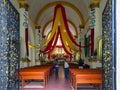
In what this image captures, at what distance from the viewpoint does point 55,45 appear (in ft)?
56.6

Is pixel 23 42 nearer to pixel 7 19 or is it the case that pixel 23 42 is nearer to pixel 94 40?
pixel 94 40

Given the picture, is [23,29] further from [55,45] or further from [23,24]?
[55,45]

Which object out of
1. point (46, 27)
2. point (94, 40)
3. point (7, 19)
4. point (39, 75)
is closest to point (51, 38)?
point (94, 40)

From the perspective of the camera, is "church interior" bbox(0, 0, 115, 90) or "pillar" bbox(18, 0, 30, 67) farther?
"pillar" bbox(18, 0, 30, 67)

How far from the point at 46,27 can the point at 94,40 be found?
54.6 ft

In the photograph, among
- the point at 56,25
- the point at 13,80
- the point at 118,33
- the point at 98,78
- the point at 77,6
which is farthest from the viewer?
the point at 77,6

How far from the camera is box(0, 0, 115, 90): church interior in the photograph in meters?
6.29

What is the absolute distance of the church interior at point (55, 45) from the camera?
629 cm

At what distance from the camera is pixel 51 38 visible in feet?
50.6

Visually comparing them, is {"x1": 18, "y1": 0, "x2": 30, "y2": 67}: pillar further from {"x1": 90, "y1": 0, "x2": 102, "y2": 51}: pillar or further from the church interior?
{"x1": 90, "y1": 0, "x2": 102, "y2": 51}: pillar

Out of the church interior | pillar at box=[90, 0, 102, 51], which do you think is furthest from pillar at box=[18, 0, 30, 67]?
pillar at box=[90, 0, 102, 51]

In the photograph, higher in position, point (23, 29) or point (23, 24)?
point (23, 24)

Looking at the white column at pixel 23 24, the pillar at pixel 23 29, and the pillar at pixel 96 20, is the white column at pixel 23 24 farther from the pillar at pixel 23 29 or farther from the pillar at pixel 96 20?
the pillar at pixel 96 20

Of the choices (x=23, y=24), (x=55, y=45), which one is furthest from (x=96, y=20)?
(x=23, y=24)
